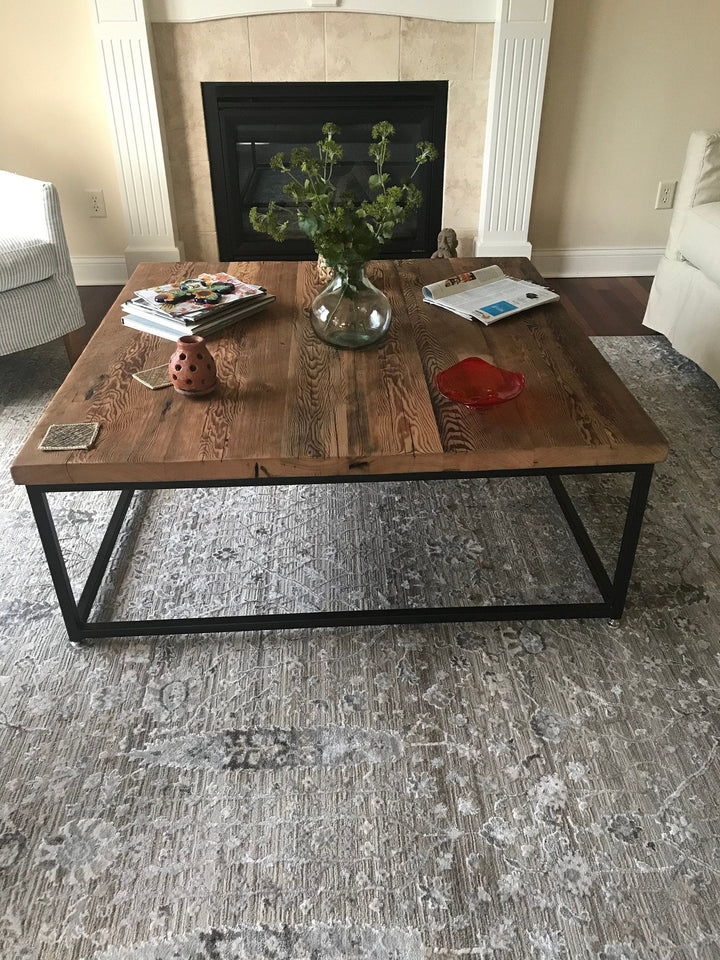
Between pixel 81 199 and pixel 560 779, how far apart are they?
3.00 metres

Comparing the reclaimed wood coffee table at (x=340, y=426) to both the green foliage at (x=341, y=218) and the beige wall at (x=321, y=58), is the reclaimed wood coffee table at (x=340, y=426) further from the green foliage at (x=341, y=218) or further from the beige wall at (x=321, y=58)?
the beige wall at (x=321, y=58)

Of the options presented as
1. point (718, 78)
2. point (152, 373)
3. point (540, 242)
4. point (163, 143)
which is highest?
point (718, 78)

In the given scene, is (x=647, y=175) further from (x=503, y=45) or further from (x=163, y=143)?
(x=163, y=143)

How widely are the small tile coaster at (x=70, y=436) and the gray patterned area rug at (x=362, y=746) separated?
1.48 ft

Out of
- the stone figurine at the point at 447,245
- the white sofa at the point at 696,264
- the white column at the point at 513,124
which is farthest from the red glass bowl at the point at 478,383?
the white column at the point at 513,124

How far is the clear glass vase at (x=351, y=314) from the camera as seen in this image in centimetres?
181

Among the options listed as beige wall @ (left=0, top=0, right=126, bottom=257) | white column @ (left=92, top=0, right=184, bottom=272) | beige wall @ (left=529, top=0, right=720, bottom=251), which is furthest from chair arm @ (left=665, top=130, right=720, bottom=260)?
beige wall @ (left=0, top=0, right=126, bottom=257)

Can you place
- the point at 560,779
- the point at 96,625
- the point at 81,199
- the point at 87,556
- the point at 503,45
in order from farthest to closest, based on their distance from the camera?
the point at 81,199 < the point at 503,45 < the point at 87,556 < the point at 96,625 < the point at 560,779

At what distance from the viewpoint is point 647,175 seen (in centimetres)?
342

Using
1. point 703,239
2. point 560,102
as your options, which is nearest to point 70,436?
point 703,239

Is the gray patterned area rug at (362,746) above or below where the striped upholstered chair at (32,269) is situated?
below

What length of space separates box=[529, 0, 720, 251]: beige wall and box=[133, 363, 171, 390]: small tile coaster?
2.26m

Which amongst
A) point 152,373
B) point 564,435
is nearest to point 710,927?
point 564,435

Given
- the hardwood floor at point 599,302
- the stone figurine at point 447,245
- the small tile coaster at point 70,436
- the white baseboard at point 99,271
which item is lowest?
the hardwood floor at point 599,302
